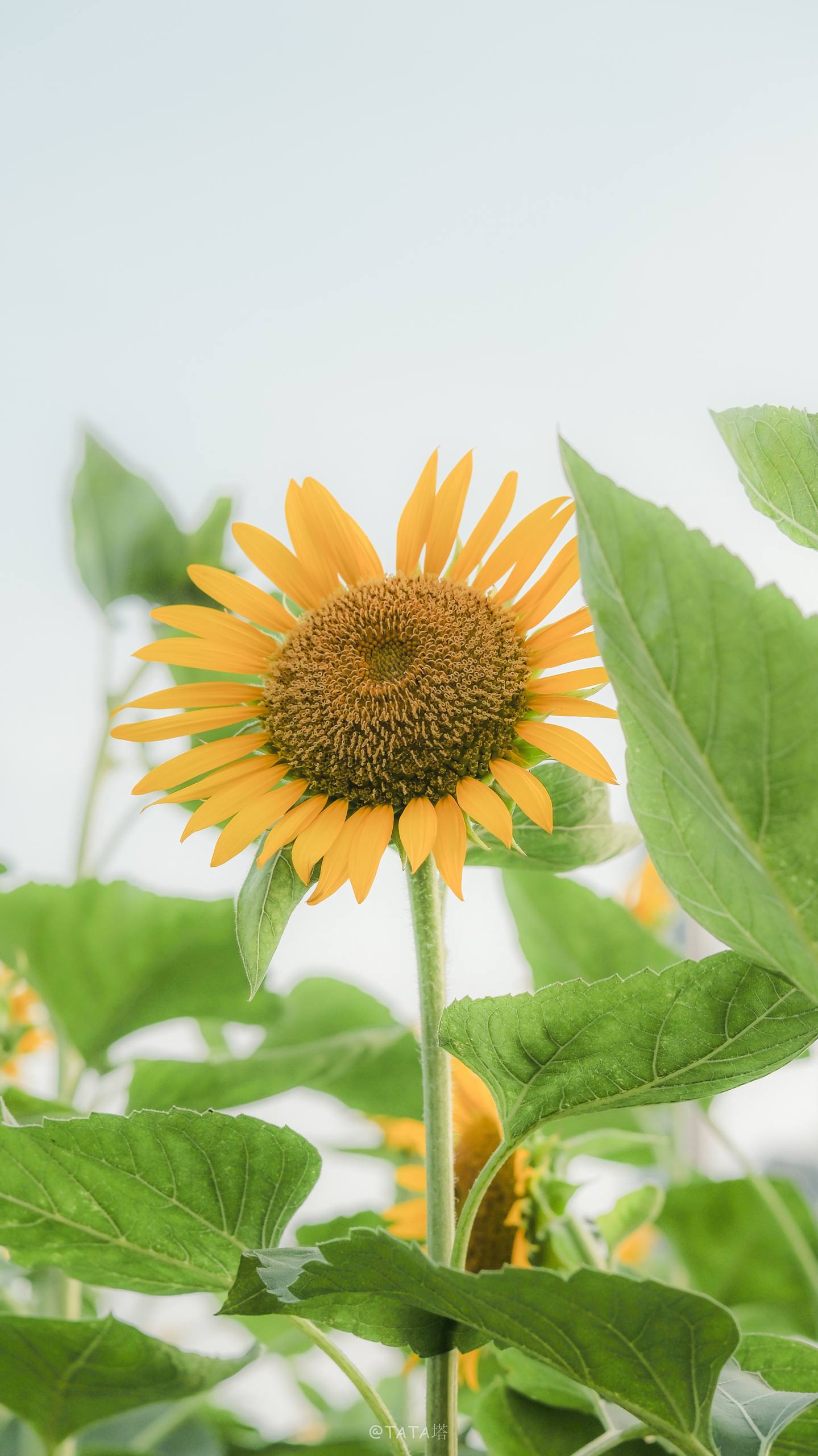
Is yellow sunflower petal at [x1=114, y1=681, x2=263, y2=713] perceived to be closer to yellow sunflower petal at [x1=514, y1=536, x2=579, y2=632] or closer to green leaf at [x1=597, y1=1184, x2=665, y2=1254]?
yellow sunflower petal at [x1=514, y1=536, x2=579, y2=632]

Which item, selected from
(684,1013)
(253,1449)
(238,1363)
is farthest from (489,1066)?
(253,1449)

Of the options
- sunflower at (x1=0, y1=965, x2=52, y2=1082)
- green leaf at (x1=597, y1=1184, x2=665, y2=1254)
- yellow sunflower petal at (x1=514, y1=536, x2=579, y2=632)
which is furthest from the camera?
sunflower at (x1=0, y1=965, x2=52, y2=1082)

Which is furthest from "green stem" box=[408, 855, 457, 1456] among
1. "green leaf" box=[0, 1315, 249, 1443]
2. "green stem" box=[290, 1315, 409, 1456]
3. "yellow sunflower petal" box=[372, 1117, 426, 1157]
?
"yellow sunflower petal" box=[372, 1117, 426, 1157]

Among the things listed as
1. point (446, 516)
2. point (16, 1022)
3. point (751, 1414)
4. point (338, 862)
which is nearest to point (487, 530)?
point (446, 516)

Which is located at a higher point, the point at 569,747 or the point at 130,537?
the point at 130,537

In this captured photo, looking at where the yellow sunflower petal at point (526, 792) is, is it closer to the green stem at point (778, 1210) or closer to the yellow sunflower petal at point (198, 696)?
the yellow sunflower petal at point (198, 696)

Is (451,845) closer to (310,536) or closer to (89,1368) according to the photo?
(310,536)

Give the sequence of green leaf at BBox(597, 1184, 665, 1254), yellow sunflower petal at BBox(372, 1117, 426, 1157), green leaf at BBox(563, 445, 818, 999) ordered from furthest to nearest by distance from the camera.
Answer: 1. yellow sunflower petal at BBox(372, 1117, 426, 1157)
2. green leaf at BBox(597, 1184, 665, 1254)
3. green leaf at BBox(563, 445, 818, 999)
